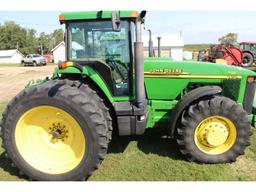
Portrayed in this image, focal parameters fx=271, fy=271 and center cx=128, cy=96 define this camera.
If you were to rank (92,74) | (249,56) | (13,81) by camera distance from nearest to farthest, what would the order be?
(92,74) → (13,81) → (249,56)

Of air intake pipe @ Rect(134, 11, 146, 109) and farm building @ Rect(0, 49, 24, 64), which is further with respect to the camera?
farm building @ Rect(0, 49, 24, 64)

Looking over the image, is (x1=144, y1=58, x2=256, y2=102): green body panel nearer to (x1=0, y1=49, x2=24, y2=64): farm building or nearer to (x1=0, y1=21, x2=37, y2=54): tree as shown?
(x1=0, y1=49, x2=24, y2=64): farm building

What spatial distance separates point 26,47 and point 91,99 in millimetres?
74073

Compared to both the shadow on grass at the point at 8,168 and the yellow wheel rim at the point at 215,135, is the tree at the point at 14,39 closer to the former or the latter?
the shadow on grass at the point at 8,168

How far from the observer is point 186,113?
12.6 ft

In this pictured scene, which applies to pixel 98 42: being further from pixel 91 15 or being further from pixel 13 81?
pixel 13 81

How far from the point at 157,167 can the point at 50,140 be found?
1.54 m

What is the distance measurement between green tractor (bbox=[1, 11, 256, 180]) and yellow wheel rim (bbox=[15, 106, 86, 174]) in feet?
0.04

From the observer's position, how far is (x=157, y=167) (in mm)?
3781

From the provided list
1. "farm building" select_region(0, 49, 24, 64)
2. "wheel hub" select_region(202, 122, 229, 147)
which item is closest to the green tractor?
"wheel hub" select_region(202, 122, 229, 147)

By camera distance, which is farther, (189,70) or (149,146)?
(149,146)

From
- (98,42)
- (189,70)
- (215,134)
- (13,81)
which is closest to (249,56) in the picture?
(13,81)

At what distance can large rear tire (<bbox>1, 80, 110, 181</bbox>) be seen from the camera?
130 inches

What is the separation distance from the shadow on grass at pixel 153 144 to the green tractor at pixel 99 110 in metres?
0.41
